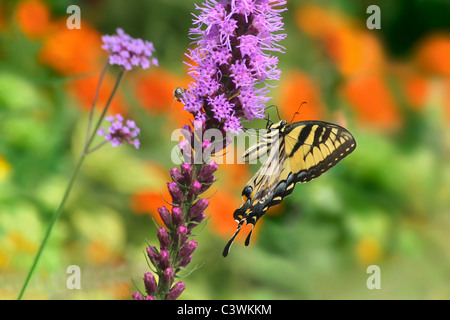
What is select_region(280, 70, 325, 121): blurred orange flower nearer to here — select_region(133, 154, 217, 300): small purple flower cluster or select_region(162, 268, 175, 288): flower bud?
select_region(133, 154, 217, 300): small purple flower cluster

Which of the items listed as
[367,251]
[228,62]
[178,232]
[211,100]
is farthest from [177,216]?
[367,251]

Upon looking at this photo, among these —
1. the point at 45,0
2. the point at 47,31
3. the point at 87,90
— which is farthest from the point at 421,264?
the point at 45,0

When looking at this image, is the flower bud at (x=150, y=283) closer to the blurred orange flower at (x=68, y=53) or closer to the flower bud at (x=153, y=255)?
the flower bud at (x=153, y=255)

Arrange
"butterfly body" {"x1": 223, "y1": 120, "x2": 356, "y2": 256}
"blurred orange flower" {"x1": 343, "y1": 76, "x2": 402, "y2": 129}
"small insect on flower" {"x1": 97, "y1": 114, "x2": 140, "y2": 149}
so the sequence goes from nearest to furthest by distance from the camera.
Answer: "small insect on flower" {"x1": 97, "y1": 114, "x2": 140, "y2": 149}, "butterfly body" {"x1": 223, "y1": 120, "x2": 356, "y2": 256}, "blurred orange flower" {"x1": 343, "y1": 76, "x2": 402, "y2": 129}

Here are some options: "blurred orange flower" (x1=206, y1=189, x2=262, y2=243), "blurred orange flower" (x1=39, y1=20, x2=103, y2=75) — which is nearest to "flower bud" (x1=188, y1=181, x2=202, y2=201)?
"blurred orange flower" (x1=206, y1=189, x2=262, y2=243)

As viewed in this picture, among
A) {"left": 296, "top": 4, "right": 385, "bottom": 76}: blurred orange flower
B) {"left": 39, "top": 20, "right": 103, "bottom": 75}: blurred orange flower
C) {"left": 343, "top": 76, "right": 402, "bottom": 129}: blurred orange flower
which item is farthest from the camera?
{"left": 296, "top": 4, "right": 385, "bottom": 76}: blurred orange flower

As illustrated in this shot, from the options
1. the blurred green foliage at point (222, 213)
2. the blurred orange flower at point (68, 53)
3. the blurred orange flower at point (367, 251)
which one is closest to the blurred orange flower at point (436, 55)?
the blurred green foliage at point (222, 213)
